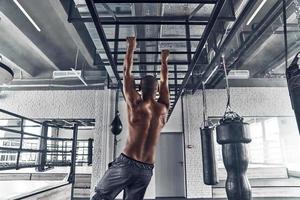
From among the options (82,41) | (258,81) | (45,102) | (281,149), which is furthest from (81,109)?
(281,149)

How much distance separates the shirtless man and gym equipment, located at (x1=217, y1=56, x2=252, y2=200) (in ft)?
5.95

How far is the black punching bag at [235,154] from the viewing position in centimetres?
311

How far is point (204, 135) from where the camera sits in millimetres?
4867

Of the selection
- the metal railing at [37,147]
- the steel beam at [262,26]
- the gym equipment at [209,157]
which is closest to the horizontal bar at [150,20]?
the steel beam at [262,26]

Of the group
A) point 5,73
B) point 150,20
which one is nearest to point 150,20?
point 150,20

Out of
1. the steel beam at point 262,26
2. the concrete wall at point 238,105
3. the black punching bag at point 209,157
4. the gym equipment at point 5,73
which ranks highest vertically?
the steel beam at point 262,26

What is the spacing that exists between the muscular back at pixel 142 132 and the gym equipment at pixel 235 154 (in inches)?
73.8

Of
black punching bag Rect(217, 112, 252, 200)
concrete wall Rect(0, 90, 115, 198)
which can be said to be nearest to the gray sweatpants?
black punching bag Rect(217, 112, 252, 200)

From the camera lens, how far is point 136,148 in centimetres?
171

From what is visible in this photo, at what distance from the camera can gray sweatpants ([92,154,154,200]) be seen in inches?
62.6

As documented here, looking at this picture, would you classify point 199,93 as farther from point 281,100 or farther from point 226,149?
point 226,149

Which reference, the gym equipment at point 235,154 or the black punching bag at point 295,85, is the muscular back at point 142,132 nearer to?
the black punching bag at point 295,85

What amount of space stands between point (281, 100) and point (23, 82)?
8.44 m

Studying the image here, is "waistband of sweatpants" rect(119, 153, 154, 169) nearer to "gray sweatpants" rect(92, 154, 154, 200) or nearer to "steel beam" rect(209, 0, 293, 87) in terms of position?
"gray sweatpants" rect(92, 154, 154, 200)
